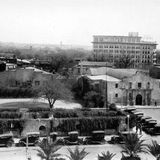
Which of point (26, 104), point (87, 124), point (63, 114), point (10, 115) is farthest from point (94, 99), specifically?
point (10, 115)

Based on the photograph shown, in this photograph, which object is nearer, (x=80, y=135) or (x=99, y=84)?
(x=80, y=135)

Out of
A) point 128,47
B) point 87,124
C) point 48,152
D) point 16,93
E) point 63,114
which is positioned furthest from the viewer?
point 128,47

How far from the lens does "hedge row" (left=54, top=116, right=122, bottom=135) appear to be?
39281 millimetres

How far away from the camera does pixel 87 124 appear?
39531 millimetres

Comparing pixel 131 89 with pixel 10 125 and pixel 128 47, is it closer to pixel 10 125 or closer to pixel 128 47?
pixel 10 125

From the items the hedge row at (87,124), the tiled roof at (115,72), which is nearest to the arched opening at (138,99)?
the tiled roof at (115,72)

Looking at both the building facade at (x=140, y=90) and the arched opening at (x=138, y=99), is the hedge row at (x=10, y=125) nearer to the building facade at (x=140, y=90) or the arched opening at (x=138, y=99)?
the building facade at (x=140, y=90)

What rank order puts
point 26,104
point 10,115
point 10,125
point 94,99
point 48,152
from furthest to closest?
point 94,99 < point 26,104 < point 10,115 < point 10,125 < point 48,152

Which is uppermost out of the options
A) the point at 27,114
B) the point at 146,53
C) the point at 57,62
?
the point at 146,53

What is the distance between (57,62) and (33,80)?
1156 inches

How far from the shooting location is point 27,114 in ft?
136

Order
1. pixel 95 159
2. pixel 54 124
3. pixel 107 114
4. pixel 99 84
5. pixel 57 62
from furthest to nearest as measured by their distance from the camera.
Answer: pixel 57 62 → pixel 99 84 → pixel 107 114 → pixel 54 124 → pixel 95 159

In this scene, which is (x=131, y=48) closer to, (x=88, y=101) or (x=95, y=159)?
(x=88, y=101)

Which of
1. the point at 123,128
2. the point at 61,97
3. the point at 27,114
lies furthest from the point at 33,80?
the point at 123,128
